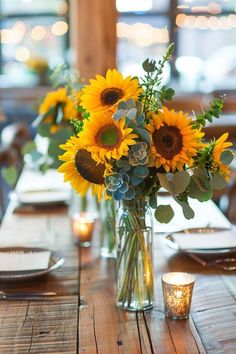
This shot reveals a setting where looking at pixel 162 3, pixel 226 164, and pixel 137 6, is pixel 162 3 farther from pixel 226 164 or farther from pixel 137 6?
pixel 226 164

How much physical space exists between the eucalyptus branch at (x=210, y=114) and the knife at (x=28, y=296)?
56 centimetres

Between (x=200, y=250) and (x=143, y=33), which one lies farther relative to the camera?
(x=143, y=33)

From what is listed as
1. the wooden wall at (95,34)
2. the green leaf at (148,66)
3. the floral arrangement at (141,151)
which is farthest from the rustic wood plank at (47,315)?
the wooden wall at (95,34)

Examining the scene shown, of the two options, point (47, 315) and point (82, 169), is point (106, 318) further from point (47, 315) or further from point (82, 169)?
point (82, 169)

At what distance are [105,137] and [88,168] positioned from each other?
89mm

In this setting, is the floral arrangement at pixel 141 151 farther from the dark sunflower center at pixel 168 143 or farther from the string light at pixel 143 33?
the string light at pixel 143 33

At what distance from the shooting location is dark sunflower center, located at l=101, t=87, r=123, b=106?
57.2 inches

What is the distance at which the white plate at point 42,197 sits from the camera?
263 centimetres

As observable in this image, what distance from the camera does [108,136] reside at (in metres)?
1.39

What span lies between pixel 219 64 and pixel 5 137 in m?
3.08

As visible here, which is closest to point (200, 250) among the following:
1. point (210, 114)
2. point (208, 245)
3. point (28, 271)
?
point (208, 245)

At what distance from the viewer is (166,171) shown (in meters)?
1.42

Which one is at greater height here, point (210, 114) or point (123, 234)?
point (210, 114)

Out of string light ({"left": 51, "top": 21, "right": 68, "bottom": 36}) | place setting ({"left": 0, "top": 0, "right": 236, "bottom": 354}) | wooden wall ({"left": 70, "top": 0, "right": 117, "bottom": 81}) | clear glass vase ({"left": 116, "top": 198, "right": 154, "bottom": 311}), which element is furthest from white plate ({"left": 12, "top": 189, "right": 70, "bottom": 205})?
string light ({"left": 51, "top": 21, "right": 68, "bottom": 36})
